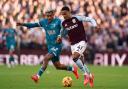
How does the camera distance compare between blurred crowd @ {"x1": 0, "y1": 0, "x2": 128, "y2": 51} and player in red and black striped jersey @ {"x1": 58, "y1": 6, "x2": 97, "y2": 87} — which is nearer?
player in red and black striped jersey @ {"x1": 58, "y1": 6, "x2": 97, "y2": 87}

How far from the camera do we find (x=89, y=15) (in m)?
37.1

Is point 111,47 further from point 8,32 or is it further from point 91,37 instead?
point 8,32

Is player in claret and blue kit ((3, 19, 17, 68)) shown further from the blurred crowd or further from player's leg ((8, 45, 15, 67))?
the blurred crowd

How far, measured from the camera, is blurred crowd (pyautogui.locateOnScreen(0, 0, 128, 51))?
121 feet

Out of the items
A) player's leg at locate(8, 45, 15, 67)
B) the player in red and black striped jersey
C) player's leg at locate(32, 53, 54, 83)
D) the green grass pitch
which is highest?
the player in red and black striped jersey

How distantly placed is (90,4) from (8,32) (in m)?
6.40

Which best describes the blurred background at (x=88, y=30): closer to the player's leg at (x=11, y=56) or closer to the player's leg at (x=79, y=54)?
the player's leg at (x=11, y=56)

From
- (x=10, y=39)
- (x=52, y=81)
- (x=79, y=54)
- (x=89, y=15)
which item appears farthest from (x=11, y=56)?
(x=79, y=54)

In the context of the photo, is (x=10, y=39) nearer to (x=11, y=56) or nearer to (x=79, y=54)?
(x=11, y=56)

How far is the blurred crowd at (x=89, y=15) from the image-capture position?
3694cm

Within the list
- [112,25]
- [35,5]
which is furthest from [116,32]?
[35,5]

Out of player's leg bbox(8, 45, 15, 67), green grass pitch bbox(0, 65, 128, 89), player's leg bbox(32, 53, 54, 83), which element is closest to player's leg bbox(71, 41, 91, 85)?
green grass pitch bbox(0, 65, 128, 89)

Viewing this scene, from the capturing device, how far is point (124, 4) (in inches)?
1502

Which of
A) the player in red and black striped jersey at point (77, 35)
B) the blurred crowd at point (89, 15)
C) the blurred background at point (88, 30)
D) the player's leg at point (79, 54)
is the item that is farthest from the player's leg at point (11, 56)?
the player's leg at point (79, 54)
